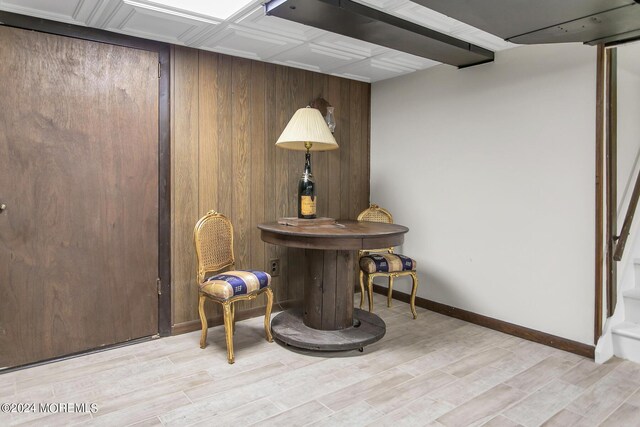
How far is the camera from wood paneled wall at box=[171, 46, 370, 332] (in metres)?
3.15

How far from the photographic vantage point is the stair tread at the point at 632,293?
2840 millimetres

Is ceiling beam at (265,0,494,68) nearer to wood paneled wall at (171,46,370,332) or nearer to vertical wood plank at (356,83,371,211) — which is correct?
wood paneled wall at (171,46,370,332)

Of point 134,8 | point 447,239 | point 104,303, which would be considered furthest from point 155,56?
point 447,239

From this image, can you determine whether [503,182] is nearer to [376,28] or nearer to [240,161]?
[376,28]

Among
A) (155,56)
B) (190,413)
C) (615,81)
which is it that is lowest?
(190,413)

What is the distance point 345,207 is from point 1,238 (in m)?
2.77

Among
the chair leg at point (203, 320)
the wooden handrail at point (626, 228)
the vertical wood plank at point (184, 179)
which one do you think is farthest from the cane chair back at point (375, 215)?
the wooden handrail at point (626, 228)

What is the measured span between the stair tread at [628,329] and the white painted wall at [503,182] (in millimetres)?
171

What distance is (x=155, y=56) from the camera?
2986 mm

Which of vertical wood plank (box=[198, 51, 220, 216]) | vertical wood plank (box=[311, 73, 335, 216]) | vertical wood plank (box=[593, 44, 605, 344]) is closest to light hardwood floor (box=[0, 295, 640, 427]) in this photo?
vertical wood plank (box=[593, 44, 605, 344])

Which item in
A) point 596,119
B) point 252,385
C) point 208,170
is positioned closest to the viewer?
point 252,385

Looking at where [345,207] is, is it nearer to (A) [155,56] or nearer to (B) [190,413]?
(A) [155,56]

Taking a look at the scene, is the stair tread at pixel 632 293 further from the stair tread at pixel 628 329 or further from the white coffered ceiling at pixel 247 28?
the white coffered ceiling at pixel 247 28

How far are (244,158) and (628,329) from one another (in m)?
3.03
